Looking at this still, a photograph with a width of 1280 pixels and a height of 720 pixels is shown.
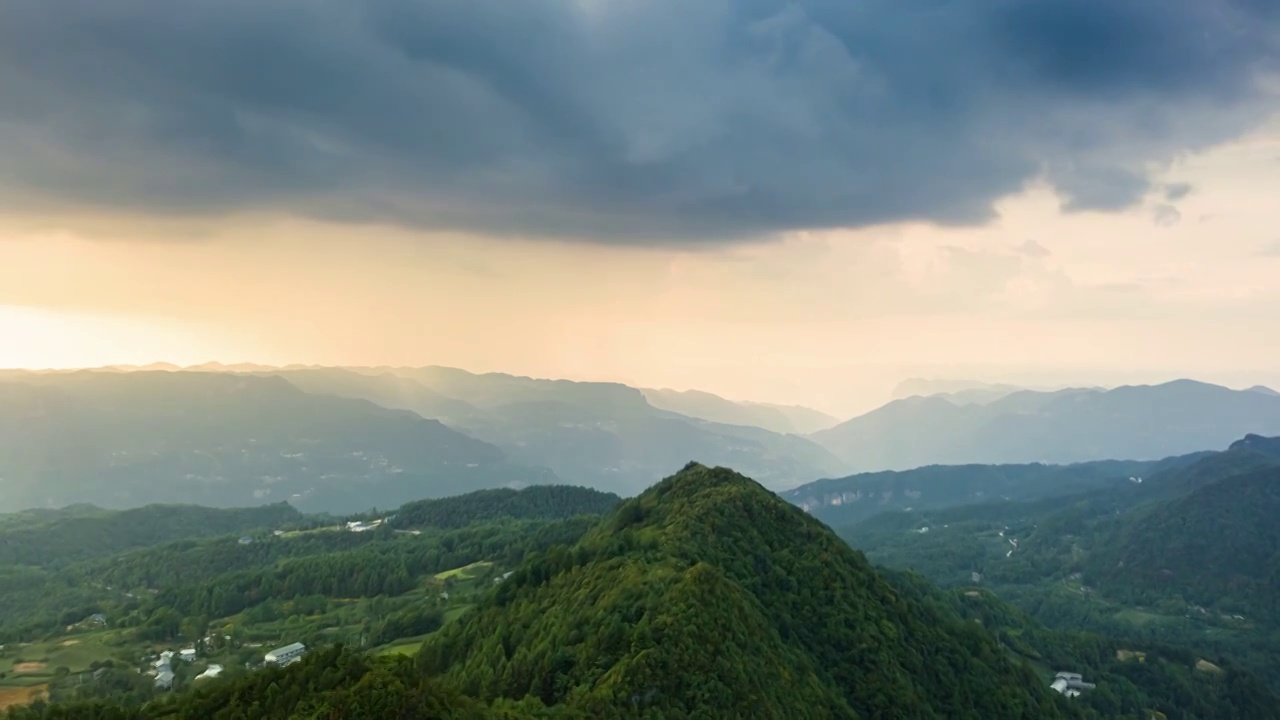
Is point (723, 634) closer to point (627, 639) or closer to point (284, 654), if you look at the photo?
point (627, 639)

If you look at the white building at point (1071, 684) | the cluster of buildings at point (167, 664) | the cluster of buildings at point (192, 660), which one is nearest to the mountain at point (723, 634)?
the cluster of buildings at point (192, 660)

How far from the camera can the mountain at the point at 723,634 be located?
2421 inches

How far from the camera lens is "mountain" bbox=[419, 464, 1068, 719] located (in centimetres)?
6150

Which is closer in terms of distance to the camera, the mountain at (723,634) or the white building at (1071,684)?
the mountain at (723,634)

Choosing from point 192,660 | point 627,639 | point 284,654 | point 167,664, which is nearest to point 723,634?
point 627,639

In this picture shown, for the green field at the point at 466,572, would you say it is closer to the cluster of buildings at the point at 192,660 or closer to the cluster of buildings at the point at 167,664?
the cluster of buildings at the point at 192,660

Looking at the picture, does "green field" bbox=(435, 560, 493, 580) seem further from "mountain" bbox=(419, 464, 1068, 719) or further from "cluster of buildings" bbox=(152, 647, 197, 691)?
"mountain" bbox=(419, 464, 1068, 719)

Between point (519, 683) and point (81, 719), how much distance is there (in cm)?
3332

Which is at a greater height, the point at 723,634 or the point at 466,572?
the point at 723,634

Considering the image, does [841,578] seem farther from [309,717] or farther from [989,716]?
[309,717]

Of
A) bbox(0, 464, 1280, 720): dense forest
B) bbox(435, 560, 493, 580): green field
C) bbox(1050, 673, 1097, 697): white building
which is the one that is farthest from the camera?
bbox(435, 560, 493, 580): green field

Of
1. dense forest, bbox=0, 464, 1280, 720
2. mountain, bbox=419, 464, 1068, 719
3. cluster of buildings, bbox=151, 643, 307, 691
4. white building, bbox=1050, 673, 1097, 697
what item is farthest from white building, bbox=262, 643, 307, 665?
white building, bbox=1050, 673, 1097, 697

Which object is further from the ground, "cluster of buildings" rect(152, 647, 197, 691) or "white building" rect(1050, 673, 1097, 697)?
"cluster of buildings" rect(152, 647, 197, 691)

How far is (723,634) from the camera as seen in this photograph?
6662 centimetres
